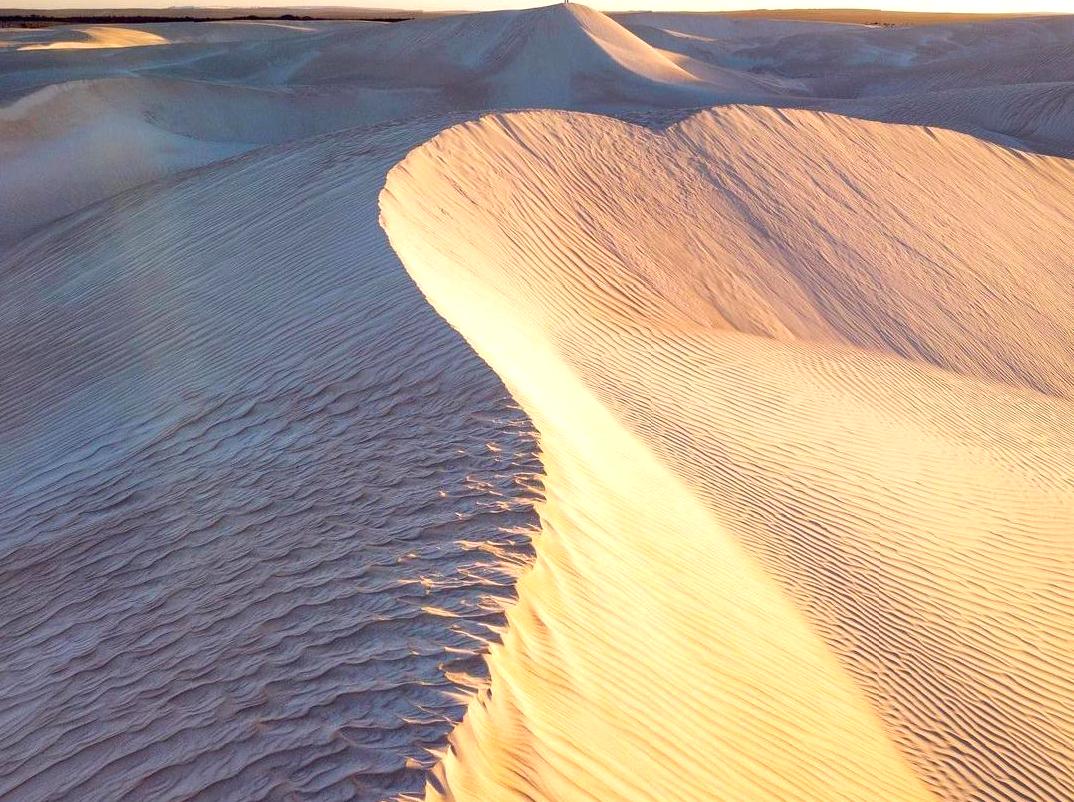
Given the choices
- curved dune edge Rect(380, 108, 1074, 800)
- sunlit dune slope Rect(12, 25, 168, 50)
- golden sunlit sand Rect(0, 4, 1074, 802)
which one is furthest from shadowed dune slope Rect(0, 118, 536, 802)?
sunlit dune slope Rect(12, 25, 168, 50)

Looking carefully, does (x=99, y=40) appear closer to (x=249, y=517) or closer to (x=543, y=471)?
(x=249, y=517)

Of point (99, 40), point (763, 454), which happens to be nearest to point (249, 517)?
point (763, 454)

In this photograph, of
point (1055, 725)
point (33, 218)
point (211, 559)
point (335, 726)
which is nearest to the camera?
point (335, 726)

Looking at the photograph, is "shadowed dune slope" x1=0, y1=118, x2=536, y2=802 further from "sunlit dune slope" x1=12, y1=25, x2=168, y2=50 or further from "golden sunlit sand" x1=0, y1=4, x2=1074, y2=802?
"sunlit dune slope" x1=12, y1=25, x2=168, y2=50

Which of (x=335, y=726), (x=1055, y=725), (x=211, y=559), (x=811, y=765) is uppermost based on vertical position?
(x=335, y=726)

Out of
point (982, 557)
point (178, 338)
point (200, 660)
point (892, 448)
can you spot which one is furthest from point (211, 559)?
point (892, 448)

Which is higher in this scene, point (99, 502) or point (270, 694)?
point (270, 694)

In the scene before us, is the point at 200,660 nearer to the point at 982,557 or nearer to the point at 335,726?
the point at 335,726
